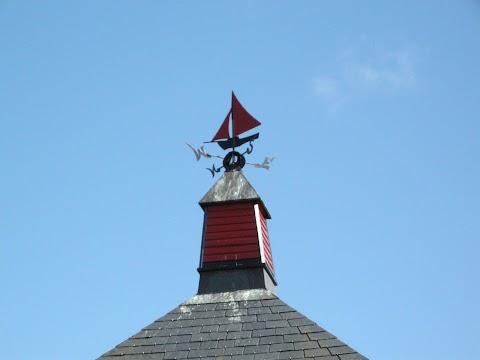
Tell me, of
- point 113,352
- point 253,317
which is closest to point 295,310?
point 253,317

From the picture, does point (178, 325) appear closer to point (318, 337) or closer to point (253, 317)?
point (253, 317)

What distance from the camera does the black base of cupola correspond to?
1585 centimetres

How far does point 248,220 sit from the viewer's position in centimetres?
1697

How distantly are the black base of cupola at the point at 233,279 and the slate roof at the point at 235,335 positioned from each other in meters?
0.39

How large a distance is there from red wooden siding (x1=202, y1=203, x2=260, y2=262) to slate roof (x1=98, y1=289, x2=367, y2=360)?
126 cm

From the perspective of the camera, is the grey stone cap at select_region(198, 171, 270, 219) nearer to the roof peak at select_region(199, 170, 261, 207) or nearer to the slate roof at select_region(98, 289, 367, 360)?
the roof peak at select_region(199, 170, 261, 207)

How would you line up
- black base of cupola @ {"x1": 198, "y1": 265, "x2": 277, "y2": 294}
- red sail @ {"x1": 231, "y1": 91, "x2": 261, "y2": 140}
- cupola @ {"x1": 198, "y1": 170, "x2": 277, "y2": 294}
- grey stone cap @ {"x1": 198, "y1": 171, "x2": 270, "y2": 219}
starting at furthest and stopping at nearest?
red sail @ {"x1": 231, "y1": 91, "x2": 261, "y2": 140} < grey stone cap @ {"x1": 198, "y1": 171, "x2": 270, "y2": 219} < cupola @ {"x1": 198, "y1": 170, "x2": 277, "y2": 294} < black base of cupola @ {"x1": 198, "y1": 265, "x2": 277, "y2": 294}

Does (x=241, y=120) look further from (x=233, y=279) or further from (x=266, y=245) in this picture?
(x=233, y=279)

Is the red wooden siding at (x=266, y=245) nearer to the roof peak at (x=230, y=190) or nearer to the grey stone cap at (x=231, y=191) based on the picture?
the grey stone cap at (x=231, y=191)

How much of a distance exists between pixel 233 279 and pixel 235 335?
2.14 meters

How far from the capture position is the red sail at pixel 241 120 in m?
18.1

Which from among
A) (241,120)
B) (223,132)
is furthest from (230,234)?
(241,120)

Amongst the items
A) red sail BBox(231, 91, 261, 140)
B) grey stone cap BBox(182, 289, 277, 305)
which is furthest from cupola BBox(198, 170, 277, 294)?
red sail BBox(231, 91, 261, 140)

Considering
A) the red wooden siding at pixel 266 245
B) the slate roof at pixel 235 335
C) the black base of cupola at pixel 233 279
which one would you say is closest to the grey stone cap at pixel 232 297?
the slate roof at pixel 235 335
